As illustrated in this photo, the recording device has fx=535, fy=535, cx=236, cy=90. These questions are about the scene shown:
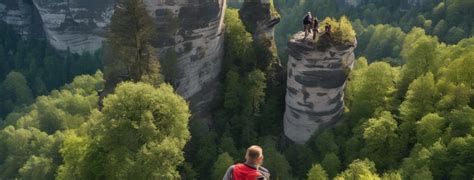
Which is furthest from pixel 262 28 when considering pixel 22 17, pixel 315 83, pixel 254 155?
pixel 22 17

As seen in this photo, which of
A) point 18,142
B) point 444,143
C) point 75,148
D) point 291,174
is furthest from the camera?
point 18,142

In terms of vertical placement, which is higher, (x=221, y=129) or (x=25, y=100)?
(x=221, y=129)

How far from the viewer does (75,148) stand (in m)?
34.6

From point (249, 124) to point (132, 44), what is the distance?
43.6ft

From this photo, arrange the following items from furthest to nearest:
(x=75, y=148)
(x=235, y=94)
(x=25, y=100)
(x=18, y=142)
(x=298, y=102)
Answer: (x=25, y=100), (x=18, y=142), (x=235, y=94), (x=298, y=102), (x=75, y=148)

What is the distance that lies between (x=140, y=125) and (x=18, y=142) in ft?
116

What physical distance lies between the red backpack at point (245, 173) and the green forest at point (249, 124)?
1876 centimetres

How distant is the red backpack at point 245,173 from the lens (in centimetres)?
1347

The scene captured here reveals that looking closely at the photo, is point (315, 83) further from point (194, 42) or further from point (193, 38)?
point (193, 38)

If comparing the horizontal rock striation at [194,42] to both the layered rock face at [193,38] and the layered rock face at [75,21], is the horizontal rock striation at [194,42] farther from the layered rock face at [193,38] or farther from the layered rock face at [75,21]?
the layered rock face at [75,21]

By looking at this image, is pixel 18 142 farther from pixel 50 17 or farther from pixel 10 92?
pixel 50 17

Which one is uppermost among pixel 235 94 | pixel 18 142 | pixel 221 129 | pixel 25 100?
pixel 235 94

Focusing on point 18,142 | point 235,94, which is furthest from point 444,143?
point 18,142

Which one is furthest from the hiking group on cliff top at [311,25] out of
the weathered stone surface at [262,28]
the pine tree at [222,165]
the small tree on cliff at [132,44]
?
the small tree on cliff at [132,44]
